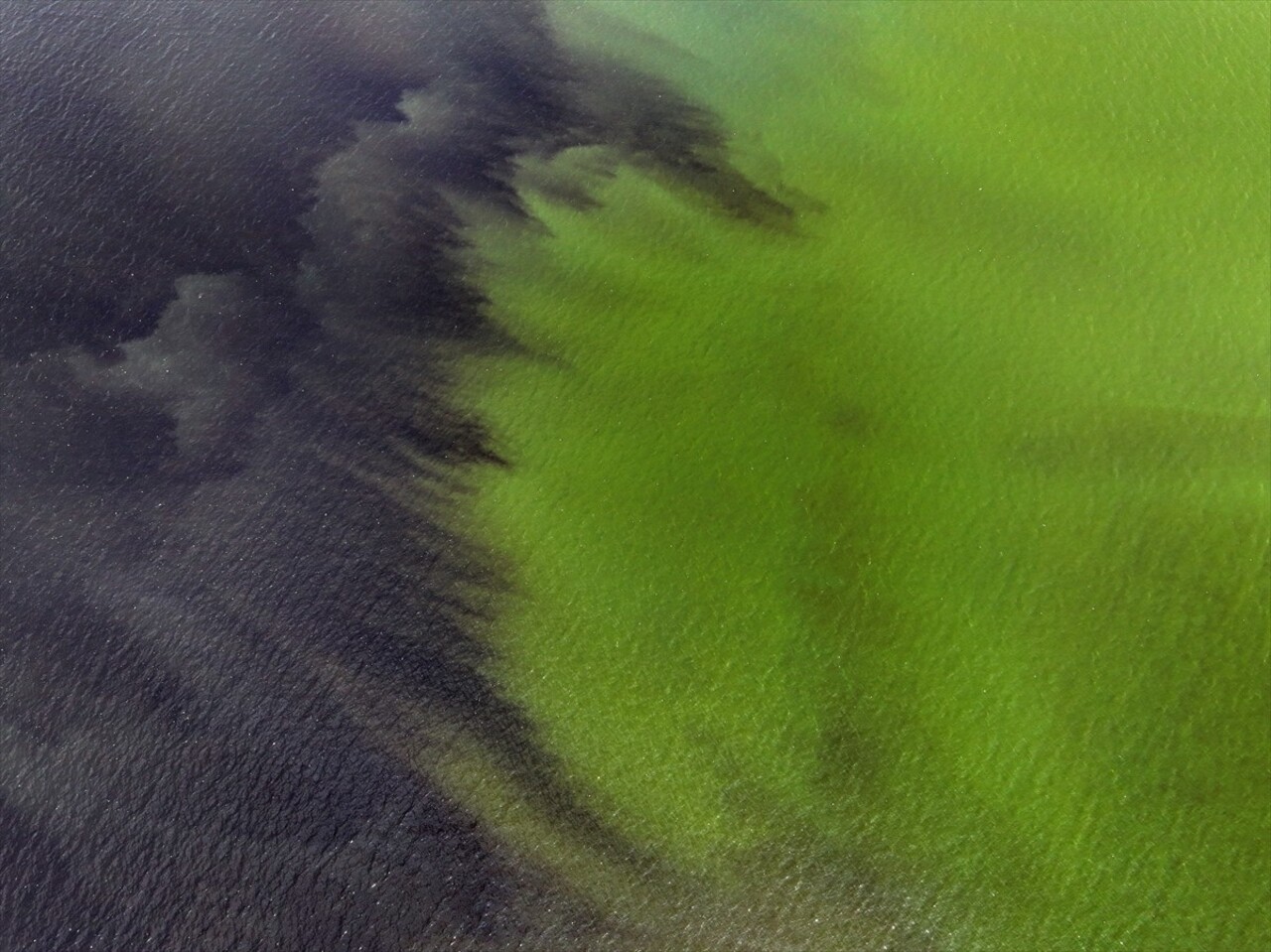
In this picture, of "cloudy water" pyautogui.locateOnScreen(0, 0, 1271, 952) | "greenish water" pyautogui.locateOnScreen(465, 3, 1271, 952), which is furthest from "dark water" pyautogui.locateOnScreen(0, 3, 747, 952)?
"greenish water" pyautogui.locateOnScreen(465, 3, 1271, 952)

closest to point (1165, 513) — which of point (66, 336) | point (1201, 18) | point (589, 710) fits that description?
point (589, 710)

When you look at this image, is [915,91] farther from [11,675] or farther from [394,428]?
[11,675]

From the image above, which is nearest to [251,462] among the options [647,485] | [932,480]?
[647,485]

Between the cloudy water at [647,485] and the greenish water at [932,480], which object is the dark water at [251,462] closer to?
the cloudy water at [647,485]

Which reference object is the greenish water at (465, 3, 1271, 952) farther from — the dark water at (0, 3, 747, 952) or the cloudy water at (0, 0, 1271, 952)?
the dark water at (0, 3, 747, 952)

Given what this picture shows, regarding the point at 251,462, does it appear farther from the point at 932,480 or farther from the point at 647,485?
the point at 932,480
